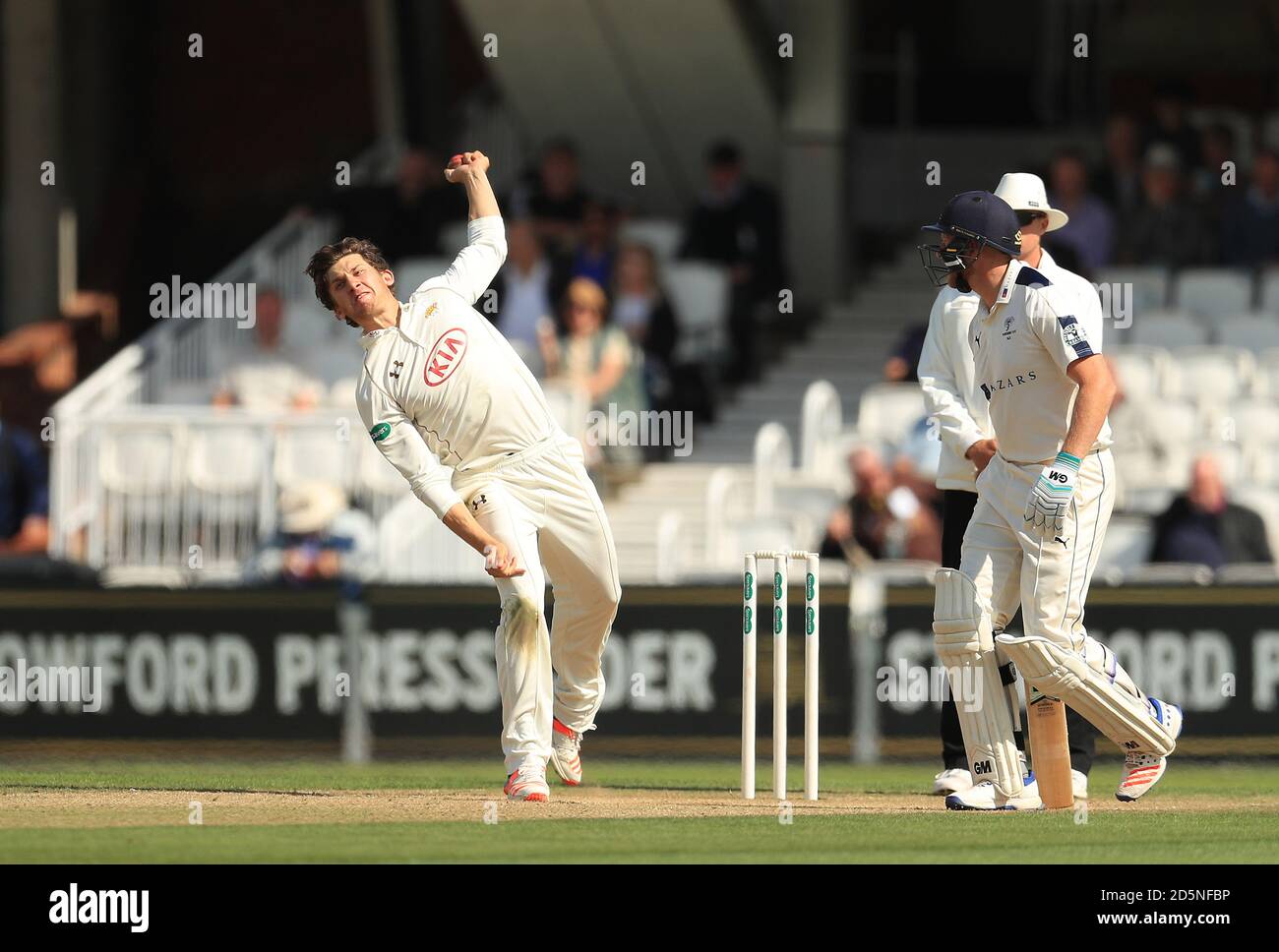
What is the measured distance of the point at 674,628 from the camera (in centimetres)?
1287

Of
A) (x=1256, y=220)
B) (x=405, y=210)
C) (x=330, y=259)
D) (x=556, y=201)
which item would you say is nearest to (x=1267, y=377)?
(x=1256, y=220)

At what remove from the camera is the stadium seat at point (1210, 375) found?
15094 millimetres

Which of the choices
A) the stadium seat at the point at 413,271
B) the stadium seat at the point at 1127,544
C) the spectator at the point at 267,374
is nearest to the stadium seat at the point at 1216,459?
the stadium seat at the point at 1127,544

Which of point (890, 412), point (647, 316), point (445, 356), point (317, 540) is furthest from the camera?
point (647, 316)

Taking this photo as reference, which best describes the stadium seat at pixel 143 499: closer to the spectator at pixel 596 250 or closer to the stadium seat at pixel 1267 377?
the spectator at pixel 596 250

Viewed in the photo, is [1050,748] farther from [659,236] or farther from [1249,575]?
[659,236]

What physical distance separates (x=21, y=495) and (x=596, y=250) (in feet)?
13.3

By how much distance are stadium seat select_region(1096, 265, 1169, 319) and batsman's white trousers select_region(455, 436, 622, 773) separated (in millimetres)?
7978

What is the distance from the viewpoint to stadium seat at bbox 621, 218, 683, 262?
17.3m

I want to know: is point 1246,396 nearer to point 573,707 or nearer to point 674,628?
point 674,628

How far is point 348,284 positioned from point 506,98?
10.5 meters

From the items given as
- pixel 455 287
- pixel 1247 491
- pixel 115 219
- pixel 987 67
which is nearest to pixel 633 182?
pixel 987 67

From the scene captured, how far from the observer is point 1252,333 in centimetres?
1573

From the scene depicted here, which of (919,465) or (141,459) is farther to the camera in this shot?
(141,459)
